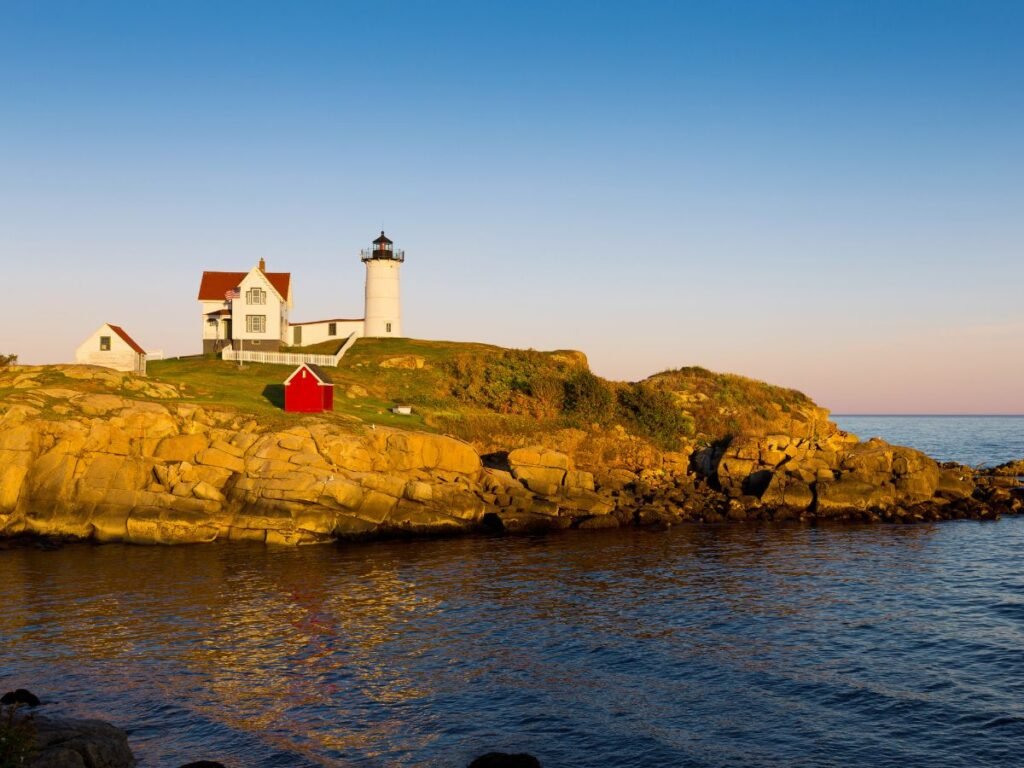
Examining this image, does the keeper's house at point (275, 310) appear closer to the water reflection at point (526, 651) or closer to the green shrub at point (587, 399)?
the green shrub at point (587, 399)

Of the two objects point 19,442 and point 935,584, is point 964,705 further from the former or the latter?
point 19,442

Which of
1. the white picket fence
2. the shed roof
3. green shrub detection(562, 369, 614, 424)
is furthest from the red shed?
green shrub detection(562, 369, 614, 424)

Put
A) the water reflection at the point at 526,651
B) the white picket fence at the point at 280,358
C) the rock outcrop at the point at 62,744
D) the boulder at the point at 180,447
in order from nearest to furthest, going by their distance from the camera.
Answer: the rock outcrop at the point at 62,744 < the water reflection at the point at 526,651 < the boulder at the point at 180,447 < the white picket fence at the point at 280,358

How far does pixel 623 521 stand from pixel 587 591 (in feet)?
51.0

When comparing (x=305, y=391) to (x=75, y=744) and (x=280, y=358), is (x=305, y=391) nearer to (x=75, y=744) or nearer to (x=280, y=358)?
(x=280, y=358)

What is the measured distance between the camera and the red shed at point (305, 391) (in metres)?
51.8

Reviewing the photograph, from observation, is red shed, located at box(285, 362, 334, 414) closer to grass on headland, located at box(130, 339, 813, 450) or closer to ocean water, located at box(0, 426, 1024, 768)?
grass on headland, located at box(130, 339, 813, 450)

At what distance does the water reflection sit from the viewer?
18875mm

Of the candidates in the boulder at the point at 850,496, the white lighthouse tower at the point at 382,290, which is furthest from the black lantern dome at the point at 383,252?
the boulder at the point at 850,496

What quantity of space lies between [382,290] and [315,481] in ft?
159

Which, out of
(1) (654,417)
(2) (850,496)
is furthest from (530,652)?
(1) (654,417)

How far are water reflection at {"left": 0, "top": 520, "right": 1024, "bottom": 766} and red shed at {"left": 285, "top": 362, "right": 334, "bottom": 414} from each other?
535 inches

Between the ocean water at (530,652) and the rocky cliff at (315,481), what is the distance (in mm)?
2800

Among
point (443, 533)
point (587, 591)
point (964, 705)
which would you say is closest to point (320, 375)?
point (443, 533)
